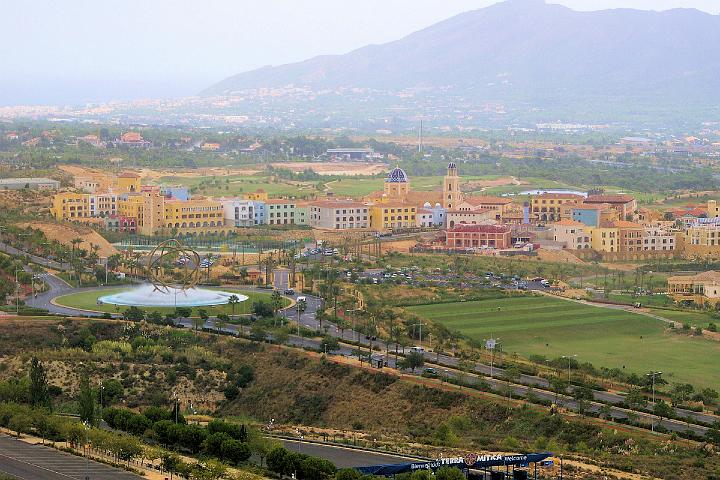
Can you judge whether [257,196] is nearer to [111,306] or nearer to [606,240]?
[606,240]

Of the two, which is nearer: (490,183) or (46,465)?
(46,465)

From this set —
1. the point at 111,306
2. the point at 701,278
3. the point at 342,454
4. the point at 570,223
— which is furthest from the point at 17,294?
the point at 570,223

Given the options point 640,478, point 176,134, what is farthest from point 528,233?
point 176,134

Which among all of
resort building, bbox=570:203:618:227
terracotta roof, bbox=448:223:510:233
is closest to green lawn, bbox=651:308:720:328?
terracotta roof, bbox=448:223:510:233

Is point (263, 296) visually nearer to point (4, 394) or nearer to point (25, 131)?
point (4, 394)

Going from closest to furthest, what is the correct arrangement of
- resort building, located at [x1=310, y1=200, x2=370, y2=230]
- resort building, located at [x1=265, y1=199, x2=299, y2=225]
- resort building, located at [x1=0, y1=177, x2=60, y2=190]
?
1. resort building, located at [x1=310, y1=200, x2=370, y2=230]
2. resort building, located at [x1=265, y1=199, x2=299, y2=225]
3. resort building, located at [x1=0, y1=177, x2=60, y2=190]

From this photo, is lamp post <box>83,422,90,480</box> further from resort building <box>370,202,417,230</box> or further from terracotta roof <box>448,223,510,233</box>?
resort building <box>370,202,417,230</box>
